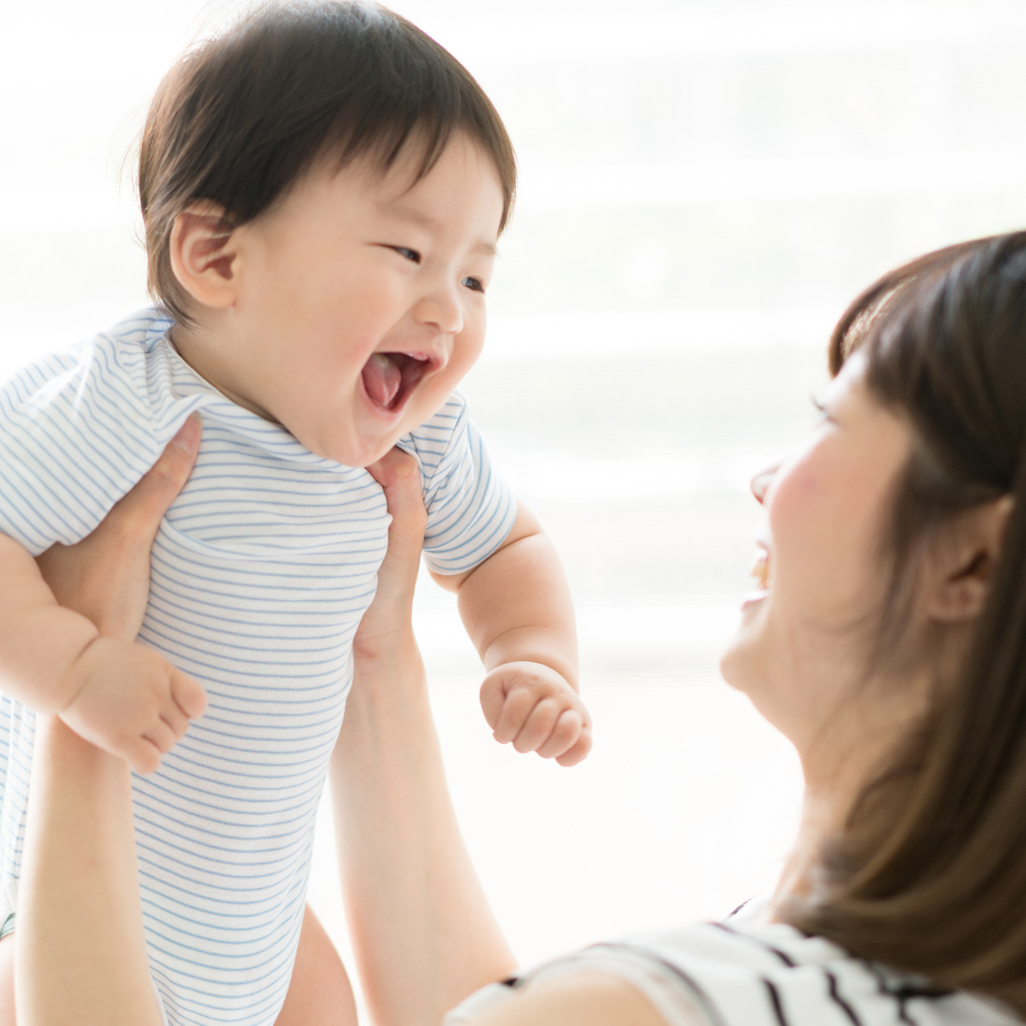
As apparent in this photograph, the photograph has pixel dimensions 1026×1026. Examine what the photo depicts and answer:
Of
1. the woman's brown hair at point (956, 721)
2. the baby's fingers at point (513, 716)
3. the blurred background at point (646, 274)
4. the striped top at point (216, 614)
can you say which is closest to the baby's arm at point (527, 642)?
the baby's fingers at point (513, 716)

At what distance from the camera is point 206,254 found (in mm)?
745

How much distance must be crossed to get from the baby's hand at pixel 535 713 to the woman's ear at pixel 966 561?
31 cm

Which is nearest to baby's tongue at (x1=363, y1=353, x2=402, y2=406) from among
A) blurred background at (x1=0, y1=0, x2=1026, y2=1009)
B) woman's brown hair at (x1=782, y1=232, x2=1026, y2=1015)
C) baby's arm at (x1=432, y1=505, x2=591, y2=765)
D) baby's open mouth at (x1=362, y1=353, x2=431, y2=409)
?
baby's open mouth at (x1=362, y1=353, x2=431, y2=409)

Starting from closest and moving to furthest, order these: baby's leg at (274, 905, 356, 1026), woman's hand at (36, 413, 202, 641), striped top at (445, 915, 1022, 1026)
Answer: striped top at (445, 915, 1022, 1026), woman's hand at (36, 413, 202, 641), baby's leg at (274, 905, 356, 1026)

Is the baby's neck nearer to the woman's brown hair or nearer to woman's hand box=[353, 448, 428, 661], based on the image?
woman's hand box=[353, 448, 428, 661]

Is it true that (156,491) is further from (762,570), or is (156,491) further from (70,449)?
(762,570)

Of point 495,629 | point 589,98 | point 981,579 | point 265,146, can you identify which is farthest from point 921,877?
point 589,98

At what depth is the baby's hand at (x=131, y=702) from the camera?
2.06 feet

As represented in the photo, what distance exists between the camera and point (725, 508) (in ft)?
5.78

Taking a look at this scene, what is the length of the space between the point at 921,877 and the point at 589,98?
1363 mm

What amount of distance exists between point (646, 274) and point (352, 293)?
1.04 m

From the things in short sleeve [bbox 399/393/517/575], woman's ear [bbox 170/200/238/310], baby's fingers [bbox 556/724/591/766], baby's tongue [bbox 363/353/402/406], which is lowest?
baby's fingers [bbox 556/724/591/766]

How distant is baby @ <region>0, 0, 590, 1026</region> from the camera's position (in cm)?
71

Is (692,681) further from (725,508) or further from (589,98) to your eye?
(589,98)
